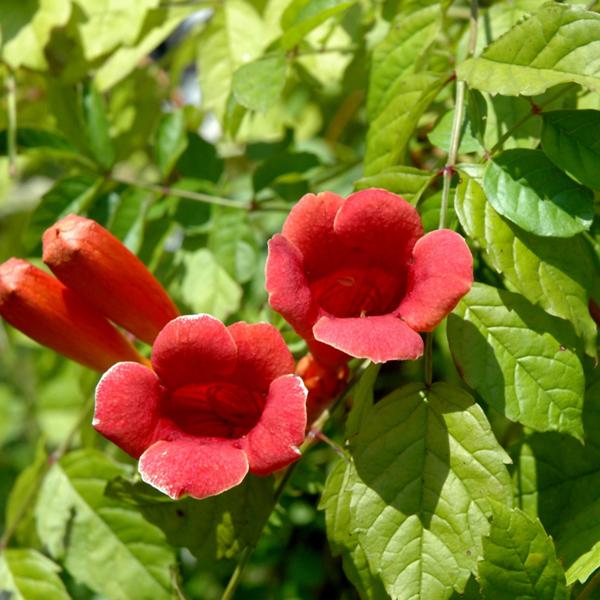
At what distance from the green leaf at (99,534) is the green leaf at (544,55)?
142 centimetres

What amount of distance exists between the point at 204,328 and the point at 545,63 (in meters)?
0.87

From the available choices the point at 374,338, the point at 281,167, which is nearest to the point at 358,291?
the point at 374,338

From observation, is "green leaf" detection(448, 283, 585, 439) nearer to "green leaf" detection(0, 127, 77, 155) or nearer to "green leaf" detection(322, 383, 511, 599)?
"green leaf" detection(322, 383, 511, 599)

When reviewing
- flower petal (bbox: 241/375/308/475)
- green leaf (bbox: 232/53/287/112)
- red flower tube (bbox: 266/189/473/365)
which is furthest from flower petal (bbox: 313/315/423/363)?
green leaf (bbox: 232/53/287/112)

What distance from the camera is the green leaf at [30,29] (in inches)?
114

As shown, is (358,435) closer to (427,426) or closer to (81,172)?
(427,426)

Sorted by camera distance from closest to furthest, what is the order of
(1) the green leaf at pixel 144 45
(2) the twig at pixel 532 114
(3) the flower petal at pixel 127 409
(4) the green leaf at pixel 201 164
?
(3) the flower petal at pixel 127 409, (2) the twig at pixel 532 114, (4) the green leaf at pixel 201 164, (1) the green leaf at pixel 144 45

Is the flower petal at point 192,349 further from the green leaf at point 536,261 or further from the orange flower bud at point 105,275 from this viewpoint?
the green leaf at point 536,261

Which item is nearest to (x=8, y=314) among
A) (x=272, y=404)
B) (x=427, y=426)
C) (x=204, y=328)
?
(x=204, y=328)

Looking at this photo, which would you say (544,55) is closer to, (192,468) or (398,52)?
(398,52)

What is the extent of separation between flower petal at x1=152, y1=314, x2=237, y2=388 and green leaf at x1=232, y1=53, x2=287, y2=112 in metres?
0.72

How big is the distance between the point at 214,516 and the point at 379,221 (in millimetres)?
769

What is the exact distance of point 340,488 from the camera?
1819mm

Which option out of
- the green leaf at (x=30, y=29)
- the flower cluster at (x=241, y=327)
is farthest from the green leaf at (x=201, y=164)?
the flower cluster at (x=241, y=327)
